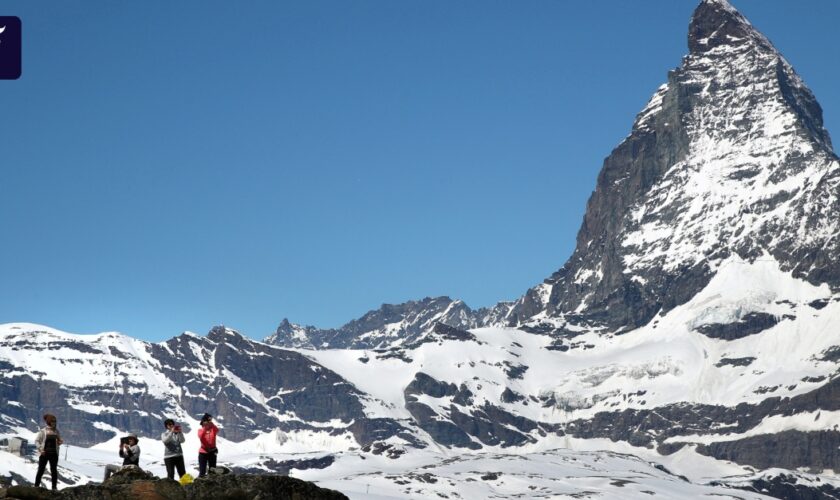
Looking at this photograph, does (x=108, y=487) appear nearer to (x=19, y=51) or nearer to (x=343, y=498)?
(x=343, y=498)

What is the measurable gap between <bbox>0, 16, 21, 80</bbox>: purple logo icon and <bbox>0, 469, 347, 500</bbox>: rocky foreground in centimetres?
4020

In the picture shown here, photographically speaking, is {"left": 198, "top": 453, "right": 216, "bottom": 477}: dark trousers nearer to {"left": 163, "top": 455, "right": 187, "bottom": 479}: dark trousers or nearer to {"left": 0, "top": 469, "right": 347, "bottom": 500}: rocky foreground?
{"left": 163, "top": 455, "right": 187, "bottom": 479}: dark trousers

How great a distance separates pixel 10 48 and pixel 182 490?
45645 mm

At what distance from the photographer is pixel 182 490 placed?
53000 mm

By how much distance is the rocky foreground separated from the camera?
5074 cm

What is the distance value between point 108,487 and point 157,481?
162cm

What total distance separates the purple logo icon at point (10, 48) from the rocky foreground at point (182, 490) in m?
40.2

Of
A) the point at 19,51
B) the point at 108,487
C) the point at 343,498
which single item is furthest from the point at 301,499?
the point at 19,51

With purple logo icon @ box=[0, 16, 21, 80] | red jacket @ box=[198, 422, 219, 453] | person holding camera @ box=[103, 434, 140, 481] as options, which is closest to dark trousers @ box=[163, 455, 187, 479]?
red jacket @ box=[198, 422, 219, 453]

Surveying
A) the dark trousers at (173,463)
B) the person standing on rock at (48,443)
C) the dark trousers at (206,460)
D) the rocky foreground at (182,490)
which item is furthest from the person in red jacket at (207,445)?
the person standing on rock at (48,443)

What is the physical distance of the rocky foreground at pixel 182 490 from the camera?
166 feet

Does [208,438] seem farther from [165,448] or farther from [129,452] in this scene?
[129,452]

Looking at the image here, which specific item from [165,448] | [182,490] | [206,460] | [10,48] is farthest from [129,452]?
[10,48]

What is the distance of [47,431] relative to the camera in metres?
56.9
